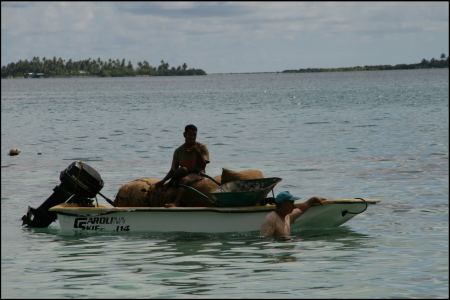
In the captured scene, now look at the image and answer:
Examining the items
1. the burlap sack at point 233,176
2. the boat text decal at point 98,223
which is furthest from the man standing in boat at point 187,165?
the boat text decal at point 98,223

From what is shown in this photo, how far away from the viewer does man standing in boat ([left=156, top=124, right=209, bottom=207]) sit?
1677 cm

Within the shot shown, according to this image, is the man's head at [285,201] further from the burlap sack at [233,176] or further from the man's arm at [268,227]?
the burlap sack at [233,176]

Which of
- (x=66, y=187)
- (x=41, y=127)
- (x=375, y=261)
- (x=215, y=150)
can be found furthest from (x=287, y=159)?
(x=41, y=127)

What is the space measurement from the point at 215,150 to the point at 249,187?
78.8 ft

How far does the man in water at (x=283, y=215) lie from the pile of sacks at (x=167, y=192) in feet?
2.88

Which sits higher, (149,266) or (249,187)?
(249,187)

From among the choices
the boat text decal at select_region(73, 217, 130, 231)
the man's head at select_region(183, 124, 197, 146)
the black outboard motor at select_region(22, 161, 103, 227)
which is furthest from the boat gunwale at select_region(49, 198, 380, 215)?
the man's head at select_region(183, 124, 197, 146)

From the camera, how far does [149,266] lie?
1468cm

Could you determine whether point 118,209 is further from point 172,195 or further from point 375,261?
point 375,261

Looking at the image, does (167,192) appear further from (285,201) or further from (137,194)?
(285,201)

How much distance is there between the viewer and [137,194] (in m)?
17.1

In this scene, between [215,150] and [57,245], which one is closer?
[57,245]

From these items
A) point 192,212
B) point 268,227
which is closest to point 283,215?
point 268,227

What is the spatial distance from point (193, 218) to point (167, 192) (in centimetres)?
70
